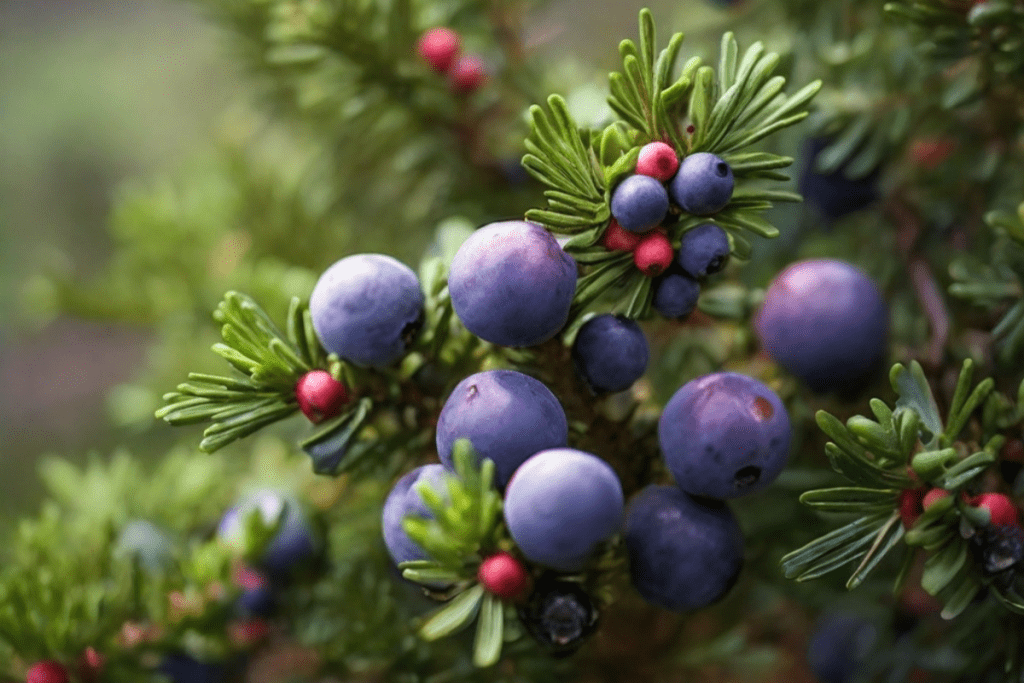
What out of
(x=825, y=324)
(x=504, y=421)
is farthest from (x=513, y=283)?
(x=825, y=324)

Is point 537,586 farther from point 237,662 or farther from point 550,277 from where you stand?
point 237,662

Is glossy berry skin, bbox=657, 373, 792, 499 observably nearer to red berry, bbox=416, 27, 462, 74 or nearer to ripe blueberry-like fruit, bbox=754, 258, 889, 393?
ripe blueberry-like fruit, bbox=754, 258, 889, 393

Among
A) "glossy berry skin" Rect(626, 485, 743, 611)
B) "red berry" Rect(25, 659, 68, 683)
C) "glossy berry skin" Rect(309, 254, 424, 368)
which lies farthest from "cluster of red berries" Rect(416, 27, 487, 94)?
"red berry" Rect(25, 659, 68, 683)

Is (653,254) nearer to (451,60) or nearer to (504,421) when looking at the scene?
(504,421)

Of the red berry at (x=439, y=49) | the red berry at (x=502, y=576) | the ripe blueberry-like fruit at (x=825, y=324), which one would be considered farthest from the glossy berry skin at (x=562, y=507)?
the red berry at (x=439, y=49)

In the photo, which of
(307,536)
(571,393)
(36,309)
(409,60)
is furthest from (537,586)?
(36,309)
